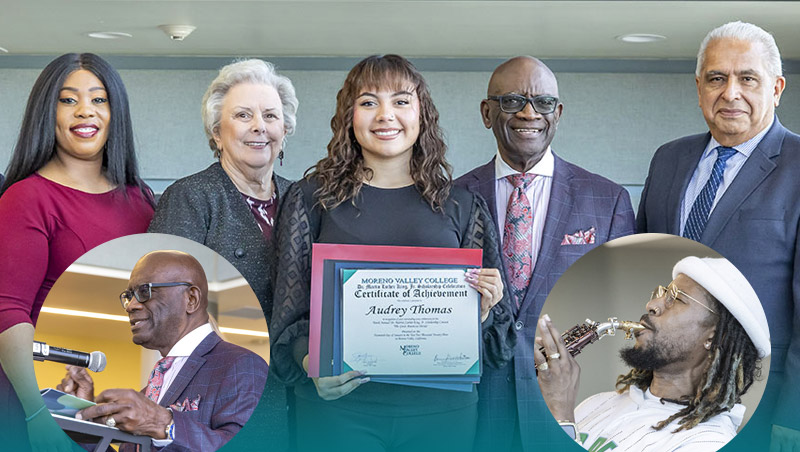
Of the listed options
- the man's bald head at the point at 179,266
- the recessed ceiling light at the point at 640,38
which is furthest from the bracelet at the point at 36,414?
the recessed ceiling light at the point at 640,38

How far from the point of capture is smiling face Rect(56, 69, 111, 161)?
264 centimetres

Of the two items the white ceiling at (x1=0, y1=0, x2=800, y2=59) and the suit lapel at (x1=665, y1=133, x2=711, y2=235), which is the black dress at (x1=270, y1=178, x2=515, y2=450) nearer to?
the suit lapel at (x1=665, y1=133, x2=711, y2=235)

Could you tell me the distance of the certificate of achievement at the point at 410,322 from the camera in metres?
2.40

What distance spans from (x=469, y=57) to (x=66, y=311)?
17.2ft

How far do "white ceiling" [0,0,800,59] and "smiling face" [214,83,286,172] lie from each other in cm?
248

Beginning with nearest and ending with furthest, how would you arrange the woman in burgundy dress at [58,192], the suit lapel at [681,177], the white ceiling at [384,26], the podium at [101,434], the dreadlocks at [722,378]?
1. the podium at [101,434]
2. the dreadlocks at [722,378]
3. the woman in burgundy dress at [58,192]
4. the suit lapel at [681,177]
5. the white ceiling at [384,26]

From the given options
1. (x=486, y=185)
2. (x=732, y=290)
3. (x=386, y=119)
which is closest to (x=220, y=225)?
(x=386, y=119)

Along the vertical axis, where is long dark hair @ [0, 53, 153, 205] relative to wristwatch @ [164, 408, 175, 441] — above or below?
above

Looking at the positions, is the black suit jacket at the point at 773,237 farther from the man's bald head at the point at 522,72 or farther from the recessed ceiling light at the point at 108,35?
the recessed ceiling light at the point at 108,35

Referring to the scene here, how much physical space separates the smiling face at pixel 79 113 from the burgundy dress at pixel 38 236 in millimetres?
122

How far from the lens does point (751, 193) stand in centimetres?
272

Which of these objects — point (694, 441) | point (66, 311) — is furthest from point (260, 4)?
point (694, 441)

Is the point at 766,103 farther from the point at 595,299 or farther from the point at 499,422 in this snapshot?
the point at 499,422
